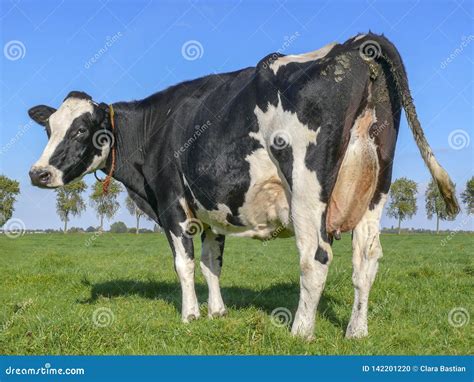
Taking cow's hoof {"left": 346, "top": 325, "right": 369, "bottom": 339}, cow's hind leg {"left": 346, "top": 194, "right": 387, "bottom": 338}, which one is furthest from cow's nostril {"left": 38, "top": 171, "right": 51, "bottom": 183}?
cow's hoof {"left": 346, "top": 325, "right": 369, "bottom": 339}

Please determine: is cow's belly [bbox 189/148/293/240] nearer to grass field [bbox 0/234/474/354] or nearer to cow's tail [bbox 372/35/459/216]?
grass field [bbox 0/234/474/354]

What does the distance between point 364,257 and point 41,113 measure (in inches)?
219

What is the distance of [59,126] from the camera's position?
26.6ft

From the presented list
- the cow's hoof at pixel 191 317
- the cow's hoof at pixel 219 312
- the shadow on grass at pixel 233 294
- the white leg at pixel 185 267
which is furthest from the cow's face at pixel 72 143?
the cow's hoof at pixel 219 312

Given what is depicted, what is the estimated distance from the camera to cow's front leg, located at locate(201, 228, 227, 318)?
7984 millimetres

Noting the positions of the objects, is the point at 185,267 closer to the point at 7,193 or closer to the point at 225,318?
the point at 225,318

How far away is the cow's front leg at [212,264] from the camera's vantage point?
798 cm

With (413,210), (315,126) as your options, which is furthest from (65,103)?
(413,210)

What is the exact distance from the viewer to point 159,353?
18.4 feet

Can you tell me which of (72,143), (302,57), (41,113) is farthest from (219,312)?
(41,113)

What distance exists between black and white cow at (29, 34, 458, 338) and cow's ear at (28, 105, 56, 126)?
3.89 ft

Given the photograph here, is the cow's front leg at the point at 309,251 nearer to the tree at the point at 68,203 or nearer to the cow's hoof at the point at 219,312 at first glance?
the cow's hoof at the point at 219,312

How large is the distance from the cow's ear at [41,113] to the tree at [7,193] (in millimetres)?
56729

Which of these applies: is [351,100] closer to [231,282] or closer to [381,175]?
[381,175]
